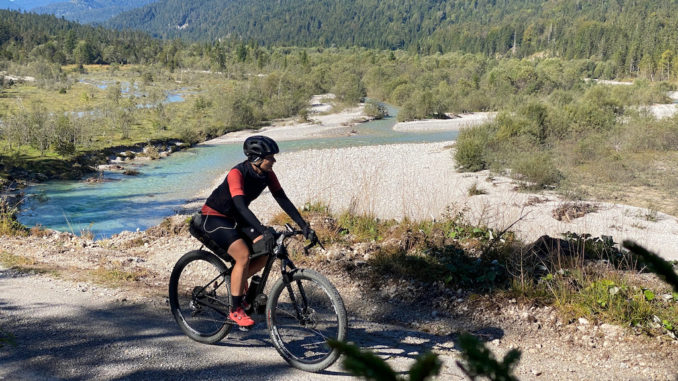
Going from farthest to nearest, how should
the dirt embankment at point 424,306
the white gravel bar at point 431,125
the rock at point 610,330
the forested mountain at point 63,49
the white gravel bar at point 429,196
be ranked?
the forested mountain at point 63,49 < the white gravel bar at point 431,125 < the white gravel bar at point 429,196 < the rock at point 610,330 < the dirt embankment at point 424,306

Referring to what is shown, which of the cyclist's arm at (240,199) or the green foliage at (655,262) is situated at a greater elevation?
the green foliage at (655,262)

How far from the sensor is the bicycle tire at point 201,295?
16.0 feet

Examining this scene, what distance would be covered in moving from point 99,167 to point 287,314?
30281mm

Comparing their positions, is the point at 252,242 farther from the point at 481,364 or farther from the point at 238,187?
the point at 481,364

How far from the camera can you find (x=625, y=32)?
122188 millimetres

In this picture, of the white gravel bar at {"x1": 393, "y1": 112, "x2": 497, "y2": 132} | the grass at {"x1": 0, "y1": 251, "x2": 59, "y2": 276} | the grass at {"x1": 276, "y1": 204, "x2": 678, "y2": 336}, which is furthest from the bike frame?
the white gravel bar at {"x1": 393, "y1": 112, "x2": 497, "y2": 132}

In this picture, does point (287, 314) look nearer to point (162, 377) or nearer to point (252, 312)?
point (252, 312)

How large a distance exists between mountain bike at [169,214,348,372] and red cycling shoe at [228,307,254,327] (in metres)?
0.08

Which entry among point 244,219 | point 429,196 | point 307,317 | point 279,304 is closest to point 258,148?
point 244,219

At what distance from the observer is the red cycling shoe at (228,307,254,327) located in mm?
4641

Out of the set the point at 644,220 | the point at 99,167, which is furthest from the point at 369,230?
the point at 99,167

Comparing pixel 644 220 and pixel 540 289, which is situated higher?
pixel 540 289

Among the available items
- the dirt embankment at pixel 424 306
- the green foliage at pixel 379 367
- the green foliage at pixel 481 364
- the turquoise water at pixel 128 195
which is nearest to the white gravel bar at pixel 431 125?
the turquoise water at pixel 128 195

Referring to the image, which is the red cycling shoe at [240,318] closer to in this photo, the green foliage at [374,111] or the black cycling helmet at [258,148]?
the black cycling helmet at [258,148]
